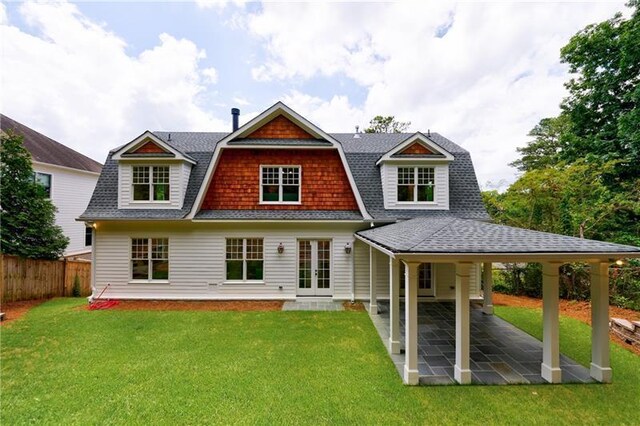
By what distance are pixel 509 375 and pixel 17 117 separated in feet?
92.8

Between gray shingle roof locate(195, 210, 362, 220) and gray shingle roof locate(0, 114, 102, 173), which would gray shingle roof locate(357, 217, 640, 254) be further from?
gray shingle roof locate(0, 114, 102, 173)

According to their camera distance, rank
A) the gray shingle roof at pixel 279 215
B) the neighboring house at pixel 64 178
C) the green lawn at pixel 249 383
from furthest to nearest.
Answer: the neighboring house at pixel 64 178, the gray shingle roof at pixel 279 215, the green lawn at pixel 249 383

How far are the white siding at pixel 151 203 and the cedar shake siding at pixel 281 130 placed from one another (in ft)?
10.1

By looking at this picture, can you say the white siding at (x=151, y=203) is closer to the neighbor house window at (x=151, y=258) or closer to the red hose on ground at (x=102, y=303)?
the neighbor house window at (x=151, y=258)

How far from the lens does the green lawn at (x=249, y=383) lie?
12.5 feet

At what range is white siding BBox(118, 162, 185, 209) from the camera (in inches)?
378

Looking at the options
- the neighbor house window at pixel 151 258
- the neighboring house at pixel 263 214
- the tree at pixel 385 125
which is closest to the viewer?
the neighboring house at pixel 263 214

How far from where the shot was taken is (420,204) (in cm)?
992

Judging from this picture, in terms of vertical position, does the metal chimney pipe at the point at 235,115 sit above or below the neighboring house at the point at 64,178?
above

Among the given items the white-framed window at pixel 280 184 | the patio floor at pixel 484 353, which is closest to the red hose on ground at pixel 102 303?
the white-framed window at pixel 280 184

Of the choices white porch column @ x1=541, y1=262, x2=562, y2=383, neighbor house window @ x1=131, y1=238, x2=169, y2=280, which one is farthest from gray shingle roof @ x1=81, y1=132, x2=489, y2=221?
white porch column @ x1=541, y1=262, x2=562, y2=383

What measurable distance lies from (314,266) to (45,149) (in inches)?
783

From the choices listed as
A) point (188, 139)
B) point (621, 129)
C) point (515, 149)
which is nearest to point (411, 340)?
point (188, 139)

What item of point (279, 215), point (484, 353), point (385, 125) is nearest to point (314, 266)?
point (279, 215)
